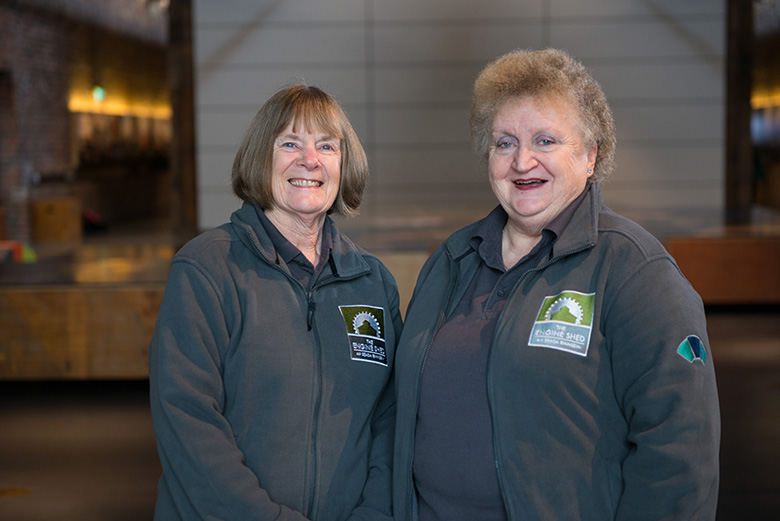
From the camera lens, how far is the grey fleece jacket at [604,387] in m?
1.52

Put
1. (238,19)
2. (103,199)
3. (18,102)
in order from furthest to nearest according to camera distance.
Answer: (103,199) < (18,102) < (238,19)

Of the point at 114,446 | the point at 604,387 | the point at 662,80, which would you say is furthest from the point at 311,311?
the point at 662,80

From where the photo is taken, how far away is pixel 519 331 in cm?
165

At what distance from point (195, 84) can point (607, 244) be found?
30.4ft

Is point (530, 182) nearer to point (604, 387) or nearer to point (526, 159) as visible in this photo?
point (526, 159)

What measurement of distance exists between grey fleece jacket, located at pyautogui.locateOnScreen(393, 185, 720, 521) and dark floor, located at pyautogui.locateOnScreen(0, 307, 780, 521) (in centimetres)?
199

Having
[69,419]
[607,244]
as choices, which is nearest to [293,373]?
[607,244]

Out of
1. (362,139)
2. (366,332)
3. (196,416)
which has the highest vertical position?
(362,139)

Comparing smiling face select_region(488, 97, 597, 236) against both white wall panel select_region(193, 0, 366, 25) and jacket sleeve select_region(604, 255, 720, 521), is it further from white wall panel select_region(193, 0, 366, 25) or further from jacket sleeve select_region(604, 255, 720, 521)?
white wall panel select_region(193, 0, 366, 25)

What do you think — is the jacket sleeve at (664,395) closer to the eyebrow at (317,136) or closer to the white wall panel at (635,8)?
the eyebrow at (317,136)

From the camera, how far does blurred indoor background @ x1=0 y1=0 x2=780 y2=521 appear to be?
4.62m

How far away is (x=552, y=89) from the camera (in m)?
1.73

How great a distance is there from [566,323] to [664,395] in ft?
0.75

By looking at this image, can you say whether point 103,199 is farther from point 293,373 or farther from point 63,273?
point 293,373
